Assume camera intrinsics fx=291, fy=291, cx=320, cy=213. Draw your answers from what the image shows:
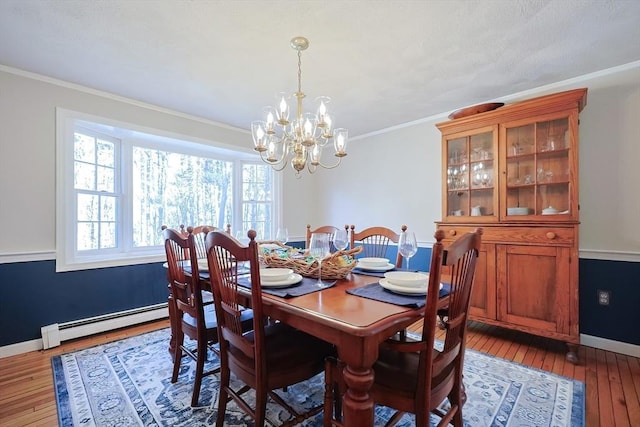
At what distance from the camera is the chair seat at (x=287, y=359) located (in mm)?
1310

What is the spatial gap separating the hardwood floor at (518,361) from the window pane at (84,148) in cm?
173

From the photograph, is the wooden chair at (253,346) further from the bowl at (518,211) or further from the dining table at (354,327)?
the bowl at (518,211)

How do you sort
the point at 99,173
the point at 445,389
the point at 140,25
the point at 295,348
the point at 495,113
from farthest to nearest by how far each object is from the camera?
the point at 99,173 < the point at 495,113 < the point at 140,25 < the point at 295,348 < the point at 445,389

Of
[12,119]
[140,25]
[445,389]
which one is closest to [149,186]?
[12,119]

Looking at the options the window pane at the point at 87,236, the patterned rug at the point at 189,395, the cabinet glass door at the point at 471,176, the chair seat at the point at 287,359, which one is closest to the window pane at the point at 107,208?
the window pane at the point at 87,236

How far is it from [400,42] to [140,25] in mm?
1681

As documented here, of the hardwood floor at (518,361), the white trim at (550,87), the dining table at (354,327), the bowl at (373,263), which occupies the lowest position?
the hardwood floor at (518,361)

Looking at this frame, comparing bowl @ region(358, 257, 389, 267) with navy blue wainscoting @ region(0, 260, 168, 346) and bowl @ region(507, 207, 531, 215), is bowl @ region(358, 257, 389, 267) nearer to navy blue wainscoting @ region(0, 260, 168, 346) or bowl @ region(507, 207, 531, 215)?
bowl @ region(507, 207, 531, 215)

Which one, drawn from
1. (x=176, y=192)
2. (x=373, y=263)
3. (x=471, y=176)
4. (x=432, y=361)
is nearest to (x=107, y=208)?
(x=176, y=192)

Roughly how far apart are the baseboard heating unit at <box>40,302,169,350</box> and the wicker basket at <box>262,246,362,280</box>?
203 centimetres

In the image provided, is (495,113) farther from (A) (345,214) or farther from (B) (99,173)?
(B) (99,173)

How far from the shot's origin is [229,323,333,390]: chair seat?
131cm

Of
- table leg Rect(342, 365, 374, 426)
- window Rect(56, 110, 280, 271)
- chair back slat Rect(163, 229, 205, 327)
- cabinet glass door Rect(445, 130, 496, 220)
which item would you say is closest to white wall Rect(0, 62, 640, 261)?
window Rect(56, 110, 280, 271)

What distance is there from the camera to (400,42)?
198 cm
